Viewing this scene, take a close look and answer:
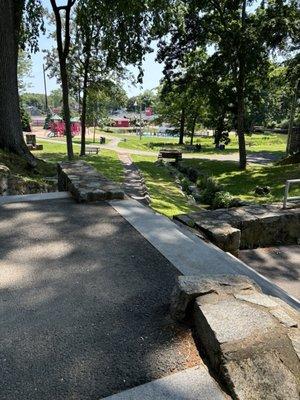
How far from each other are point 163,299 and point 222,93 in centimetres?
1881

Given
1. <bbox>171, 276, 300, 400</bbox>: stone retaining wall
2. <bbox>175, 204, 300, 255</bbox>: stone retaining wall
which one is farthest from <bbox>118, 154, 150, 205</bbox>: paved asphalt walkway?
<bbox>171, 276, 300, 400</bbox>: stone retaining wall

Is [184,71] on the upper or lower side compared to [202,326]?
upper

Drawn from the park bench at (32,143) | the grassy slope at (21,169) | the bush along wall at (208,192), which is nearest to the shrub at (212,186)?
the bush along wall at (208,192)

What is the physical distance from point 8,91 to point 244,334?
956 centimetres

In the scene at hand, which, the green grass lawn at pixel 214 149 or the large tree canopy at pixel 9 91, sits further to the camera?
the green grass lawn at pixel 214 149

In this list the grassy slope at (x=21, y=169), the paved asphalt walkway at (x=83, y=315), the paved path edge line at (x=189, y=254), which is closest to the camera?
the paved asphalt walkway at (x=83, y=315)

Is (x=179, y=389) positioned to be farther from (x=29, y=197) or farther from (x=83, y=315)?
(x=29, y=197)

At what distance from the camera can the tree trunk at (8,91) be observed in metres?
9.48

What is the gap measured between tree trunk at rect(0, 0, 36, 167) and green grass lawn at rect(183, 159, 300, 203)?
7.64 m

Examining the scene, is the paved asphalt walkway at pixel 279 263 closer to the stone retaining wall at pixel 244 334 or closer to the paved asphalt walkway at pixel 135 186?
the stone retaining wall at pixel 244 334

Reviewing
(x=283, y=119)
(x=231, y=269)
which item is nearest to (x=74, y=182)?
(x=231, y=269)

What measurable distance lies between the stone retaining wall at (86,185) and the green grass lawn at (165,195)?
2.27 meters

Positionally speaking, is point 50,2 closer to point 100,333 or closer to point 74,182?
point 74,182

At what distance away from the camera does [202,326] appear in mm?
2523
